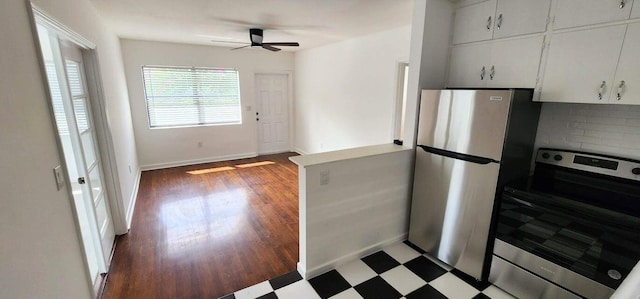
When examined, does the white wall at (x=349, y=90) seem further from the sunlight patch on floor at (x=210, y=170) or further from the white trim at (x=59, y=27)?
the white trim at (x=59, y=27)

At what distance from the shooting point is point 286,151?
667 centimetres

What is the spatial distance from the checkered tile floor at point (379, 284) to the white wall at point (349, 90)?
1.94m

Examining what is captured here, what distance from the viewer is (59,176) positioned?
144 centimetres

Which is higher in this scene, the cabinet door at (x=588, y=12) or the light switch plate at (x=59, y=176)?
the cabinet door at (x=588, y=12)

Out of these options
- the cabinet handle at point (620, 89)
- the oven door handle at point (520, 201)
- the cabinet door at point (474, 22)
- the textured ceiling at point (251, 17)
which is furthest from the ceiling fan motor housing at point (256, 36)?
the cabinet handle at point (620, 89)

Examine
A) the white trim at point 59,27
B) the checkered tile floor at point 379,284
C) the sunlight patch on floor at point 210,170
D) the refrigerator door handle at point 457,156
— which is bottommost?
the checkered tile floor at point 379,284

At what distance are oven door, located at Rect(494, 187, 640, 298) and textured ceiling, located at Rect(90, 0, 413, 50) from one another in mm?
2054

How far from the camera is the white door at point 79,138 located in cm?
179

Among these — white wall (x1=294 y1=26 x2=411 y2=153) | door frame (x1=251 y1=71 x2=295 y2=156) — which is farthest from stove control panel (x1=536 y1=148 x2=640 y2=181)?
door frame (x1=251 y1=71 x2=295 y2=156)

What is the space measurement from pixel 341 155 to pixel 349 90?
8.38 ft

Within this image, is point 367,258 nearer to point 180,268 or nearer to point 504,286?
point 504,286

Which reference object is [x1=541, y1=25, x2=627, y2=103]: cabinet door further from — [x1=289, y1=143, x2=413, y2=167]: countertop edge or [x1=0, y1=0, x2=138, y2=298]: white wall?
[x1=0, y1=0, x2=138, y2=298]: white wall

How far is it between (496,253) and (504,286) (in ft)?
0.84

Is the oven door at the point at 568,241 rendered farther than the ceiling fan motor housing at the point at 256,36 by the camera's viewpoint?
No
